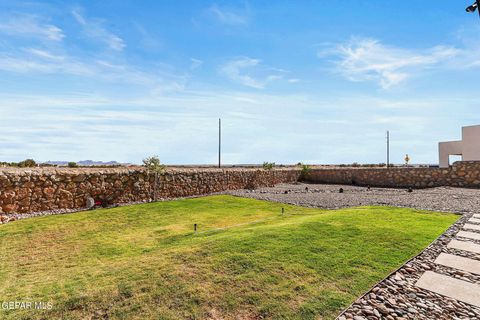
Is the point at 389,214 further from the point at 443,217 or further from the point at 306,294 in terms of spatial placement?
the point at 306,294

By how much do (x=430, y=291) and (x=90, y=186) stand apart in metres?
12.1

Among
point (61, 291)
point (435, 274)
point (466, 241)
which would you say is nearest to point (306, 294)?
point (435, 274)

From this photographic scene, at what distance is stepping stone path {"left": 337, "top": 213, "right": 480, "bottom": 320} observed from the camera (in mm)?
3527

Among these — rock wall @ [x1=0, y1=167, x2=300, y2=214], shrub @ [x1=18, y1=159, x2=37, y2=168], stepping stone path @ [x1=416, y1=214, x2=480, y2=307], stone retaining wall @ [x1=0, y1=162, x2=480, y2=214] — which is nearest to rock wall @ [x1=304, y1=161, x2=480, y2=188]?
stone retaining wall @ [x1=0, y1=162, x2=480, y2=214]

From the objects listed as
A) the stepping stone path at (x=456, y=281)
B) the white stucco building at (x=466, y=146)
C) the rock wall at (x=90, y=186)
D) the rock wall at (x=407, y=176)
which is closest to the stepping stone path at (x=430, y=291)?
the stepping stone path at (x=456, y=281)

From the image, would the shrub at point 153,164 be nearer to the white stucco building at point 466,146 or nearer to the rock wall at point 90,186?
the rock wall at point 90,186

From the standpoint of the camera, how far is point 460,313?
354cm

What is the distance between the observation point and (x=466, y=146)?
89.9ft

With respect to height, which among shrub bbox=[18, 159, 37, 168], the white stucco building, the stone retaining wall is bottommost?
the stone retaining wall

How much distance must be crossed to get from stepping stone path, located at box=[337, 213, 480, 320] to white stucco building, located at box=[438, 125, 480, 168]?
86.2ft

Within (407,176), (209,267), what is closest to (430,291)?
(209,267)

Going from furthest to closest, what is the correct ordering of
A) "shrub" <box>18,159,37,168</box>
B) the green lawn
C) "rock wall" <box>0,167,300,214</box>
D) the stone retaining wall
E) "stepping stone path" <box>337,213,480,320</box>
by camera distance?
1. "shrub" <box>18,159,37,168</box>
2. the stone retaining wall
3. "rock wall" <box>0,167,300,214</box>
4. the green lawn
5. "stepping stone path" <box>337,213,480,320</box>

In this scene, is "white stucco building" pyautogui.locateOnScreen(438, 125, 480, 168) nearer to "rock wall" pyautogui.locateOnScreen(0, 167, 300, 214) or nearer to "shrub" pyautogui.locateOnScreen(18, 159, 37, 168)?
"rock wall" pyautogui.locateOnScreen(0, 167, 300, 214)

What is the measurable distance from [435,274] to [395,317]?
1.59m
